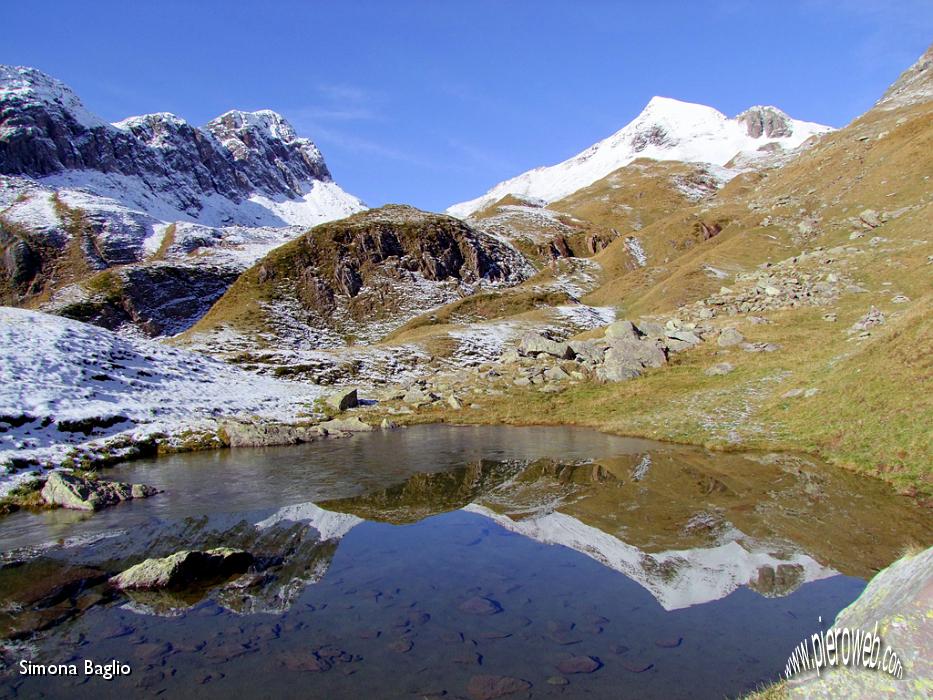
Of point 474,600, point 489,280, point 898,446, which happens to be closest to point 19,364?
point 474,600

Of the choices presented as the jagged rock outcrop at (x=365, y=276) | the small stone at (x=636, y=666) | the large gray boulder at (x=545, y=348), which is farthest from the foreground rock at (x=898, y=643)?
the jagged rock outcrop at (x=365, y=276)

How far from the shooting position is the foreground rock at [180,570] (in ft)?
43.0

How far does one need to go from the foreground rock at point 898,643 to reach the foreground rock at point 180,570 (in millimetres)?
12520

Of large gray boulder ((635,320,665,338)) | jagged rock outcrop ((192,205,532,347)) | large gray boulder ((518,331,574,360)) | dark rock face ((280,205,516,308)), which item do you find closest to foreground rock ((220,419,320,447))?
large gray boulder ((518,331,574,360))

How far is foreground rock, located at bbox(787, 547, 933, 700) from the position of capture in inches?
230

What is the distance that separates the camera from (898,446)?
20422 millimetres

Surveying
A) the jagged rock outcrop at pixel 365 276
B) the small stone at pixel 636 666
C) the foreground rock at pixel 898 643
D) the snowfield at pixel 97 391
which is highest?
the jagged rock outcrop at pixel 365 276

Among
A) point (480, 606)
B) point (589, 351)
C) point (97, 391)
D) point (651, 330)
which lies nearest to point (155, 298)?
point (97, 391)

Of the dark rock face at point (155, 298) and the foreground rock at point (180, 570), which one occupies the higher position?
the dark rock face at point (155, 298)

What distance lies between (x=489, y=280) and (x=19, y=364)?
307ft

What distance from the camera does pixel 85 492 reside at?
2144cm

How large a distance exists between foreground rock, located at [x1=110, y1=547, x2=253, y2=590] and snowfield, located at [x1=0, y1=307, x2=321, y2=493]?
13.7 meters

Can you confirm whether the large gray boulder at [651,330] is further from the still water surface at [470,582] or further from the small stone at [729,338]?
the still water surface at [470,582]

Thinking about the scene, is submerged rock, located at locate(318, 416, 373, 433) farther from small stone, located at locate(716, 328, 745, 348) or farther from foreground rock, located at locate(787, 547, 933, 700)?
foreground rock, located at locate(787, 547, 933, 700)
